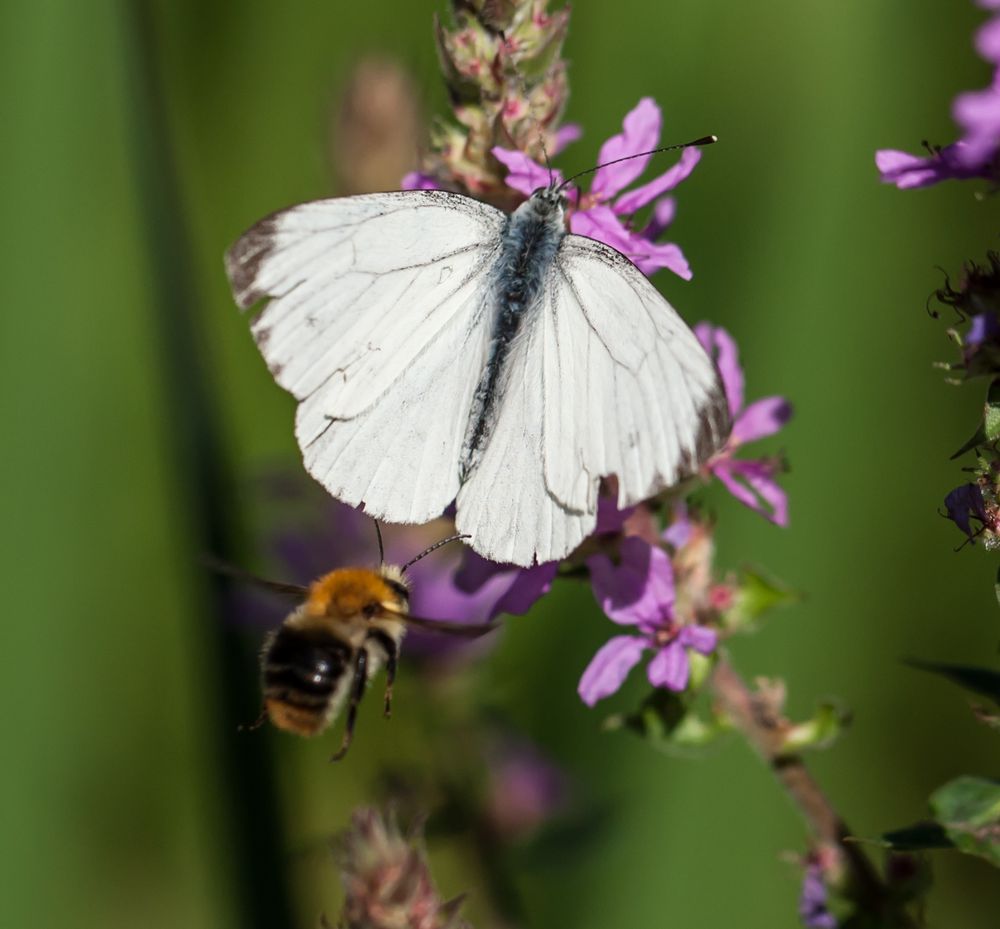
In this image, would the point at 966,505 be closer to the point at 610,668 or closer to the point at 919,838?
the point at 919,838

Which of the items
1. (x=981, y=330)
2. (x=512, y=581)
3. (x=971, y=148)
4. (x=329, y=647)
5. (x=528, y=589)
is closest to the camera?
(x=971, y=148)

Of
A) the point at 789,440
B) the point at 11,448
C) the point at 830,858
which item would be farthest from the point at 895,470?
the point at 11,448

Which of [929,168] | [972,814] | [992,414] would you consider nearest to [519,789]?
[972,814]

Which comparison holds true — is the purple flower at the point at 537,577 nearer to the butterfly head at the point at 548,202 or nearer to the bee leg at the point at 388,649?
the bee leg at the point at 388,649

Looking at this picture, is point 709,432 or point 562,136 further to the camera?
point 562,136

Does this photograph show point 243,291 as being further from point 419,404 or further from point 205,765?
point 205,765

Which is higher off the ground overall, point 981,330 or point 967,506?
point 981,330
